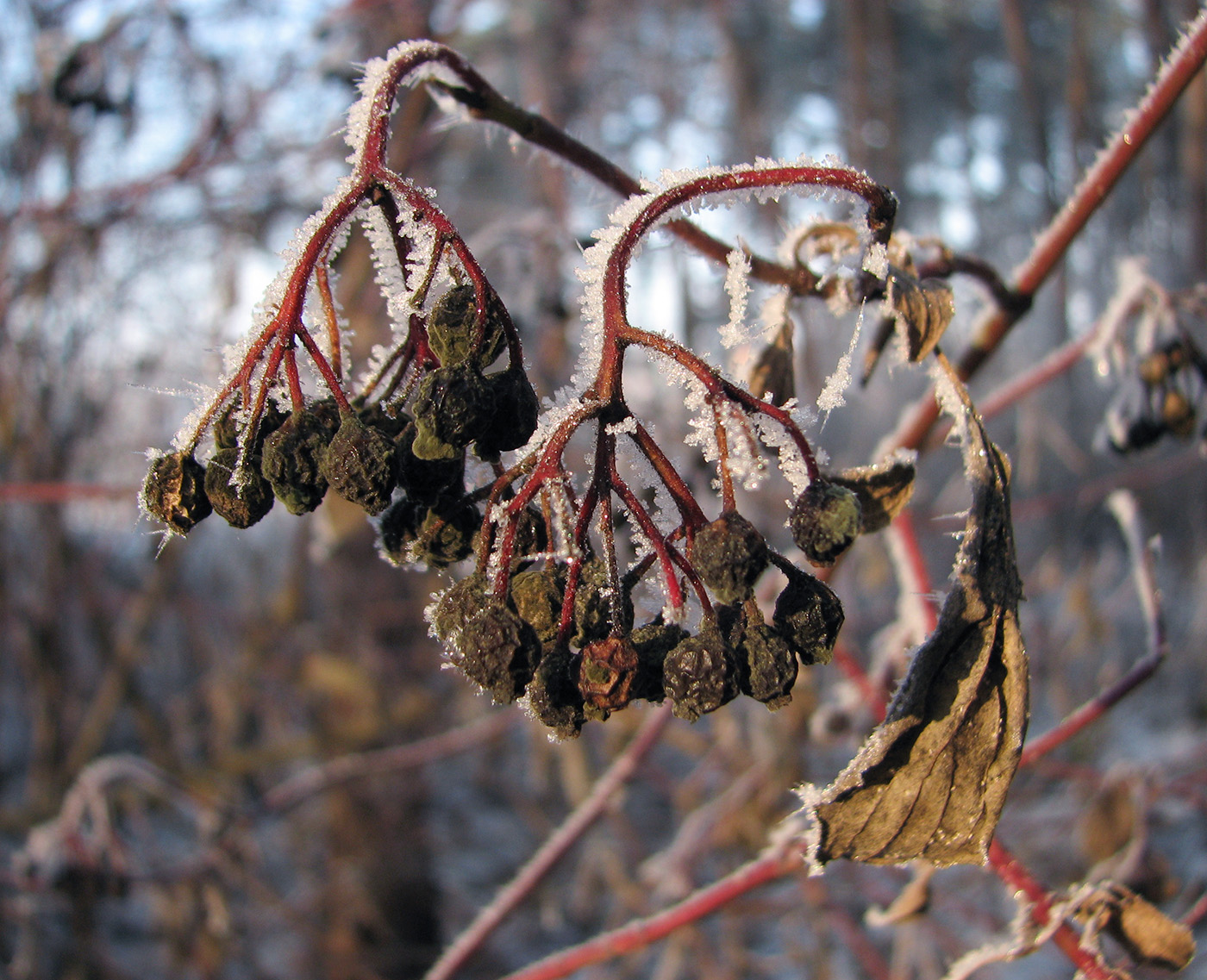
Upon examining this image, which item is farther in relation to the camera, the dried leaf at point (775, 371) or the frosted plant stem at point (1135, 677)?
the frosted plant stem at point (1135, 677)

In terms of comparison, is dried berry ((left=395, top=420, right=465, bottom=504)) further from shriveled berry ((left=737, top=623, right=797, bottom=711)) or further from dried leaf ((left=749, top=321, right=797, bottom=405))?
dried leaf ((left=749, top=321, right=797, bottom=405))

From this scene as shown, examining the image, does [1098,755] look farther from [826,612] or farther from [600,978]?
[826,612]

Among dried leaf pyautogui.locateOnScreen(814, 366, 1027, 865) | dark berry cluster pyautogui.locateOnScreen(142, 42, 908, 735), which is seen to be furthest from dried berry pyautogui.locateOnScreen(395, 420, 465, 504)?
dried leaf pyautogui.locateOnScreen(814, 366, 1027, 865)

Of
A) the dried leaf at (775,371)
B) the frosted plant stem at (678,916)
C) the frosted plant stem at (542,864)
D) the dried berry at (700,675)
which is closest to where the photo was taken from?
the dried berry at (700,675)

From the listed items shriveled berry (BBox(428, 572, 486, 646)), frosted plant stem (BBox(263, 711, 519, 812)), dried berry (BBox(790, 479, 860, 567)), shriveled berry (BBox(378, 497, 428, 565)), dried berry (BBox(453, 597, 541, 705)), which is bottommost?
frosted plant stem (BBox(263, 711, 519, 812))

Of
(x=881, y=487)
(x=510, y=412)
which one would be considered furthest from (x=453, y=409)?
(x=881, y=487)

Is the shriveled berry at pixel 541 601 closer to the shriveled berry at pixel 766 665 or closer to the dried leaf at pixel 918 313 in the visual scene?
the shriveled berry at pixel 766 665

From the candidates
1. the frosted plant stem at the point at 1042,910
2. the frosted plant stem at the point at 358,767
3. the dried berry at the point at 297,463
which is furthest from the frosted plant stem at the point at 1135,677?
the frosted plant stem at the point at 358,767
